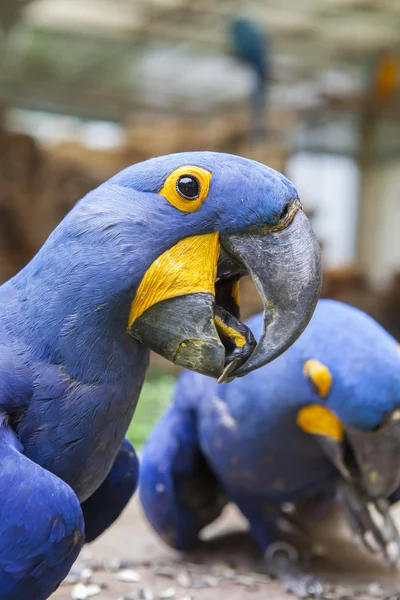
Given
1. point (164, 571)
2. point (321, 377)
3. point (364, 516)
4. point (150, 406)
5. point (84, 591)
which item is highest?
point (321, 377)

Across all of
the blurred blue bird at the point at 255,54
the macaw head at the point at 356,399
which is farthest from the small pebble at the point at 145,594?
the blurred blue bird at the point at 255,54

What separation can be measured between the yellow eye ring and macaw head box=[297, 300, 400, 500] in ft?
1.88

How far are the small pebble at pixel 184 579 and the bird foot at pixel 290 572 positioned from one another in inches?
8.2

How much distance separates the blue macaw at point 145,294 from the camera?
857mm

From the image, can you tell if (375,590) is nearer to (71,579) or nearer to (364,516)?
(364,516)

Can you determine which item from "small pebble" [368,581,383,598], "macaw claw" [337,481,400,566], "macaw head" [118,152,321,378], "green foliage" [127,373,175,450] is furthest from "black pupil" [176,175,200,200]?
"green foliage" [127,373,175,450]

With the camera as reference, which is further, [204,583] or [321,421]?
[204,583]

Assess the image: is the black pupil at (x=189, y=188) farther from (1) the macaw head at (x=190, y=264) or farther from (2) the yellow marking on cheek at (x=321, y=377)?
(2) the yellow marking on cheek at (x=321, y=377)

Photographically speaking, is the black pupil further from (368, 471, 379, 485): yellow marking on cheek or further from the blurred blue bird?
the blurred blue bird

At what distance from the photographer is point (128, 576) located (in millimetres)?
1479

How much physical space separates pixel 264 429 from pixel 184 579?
44cm

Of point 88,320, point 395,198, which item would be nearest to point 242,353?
point 88,320

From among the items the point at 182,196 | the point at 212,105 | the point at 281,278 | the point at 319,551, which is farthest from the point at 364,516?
the point at 212,105

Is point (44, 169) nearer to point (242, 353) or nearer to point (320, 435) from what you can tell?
point (320, 435)
